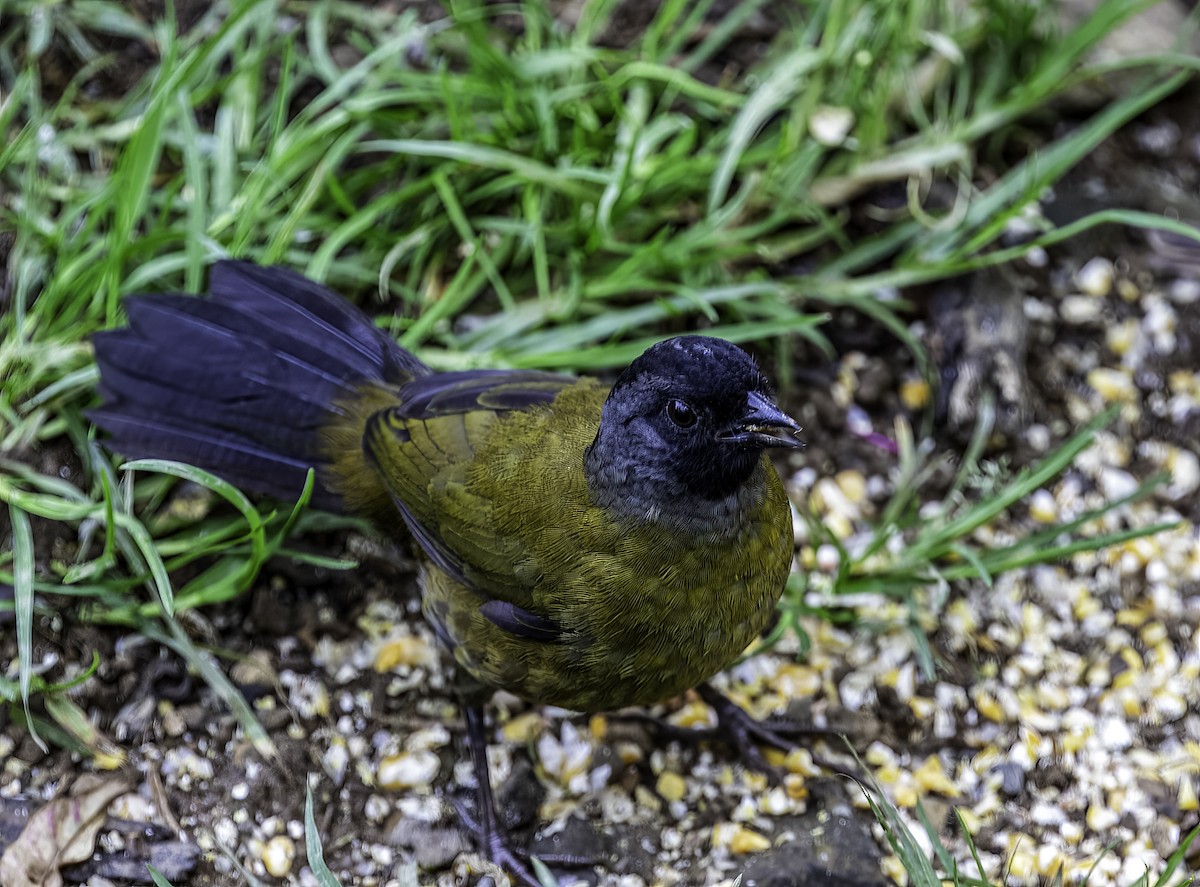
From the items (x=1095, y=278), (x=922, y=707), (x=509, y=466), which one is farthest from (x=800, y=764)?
(x=1095, y=278)

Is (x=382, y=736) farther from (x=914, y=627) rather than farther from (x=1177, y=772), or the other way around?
(x=1177, y=772)

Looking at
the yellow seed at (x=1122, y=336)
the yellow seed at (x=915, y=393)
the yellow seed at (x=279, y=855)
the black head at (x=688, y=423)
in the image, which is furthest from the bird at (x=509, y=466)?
the yellow seed at (x=1122, y=336)

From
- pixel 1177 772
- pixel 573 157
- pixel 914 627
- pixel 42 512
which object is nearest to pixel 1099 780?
pixel 1177 772

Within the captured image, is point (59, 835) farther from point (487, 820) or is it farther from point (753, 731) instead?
point (753, 731)

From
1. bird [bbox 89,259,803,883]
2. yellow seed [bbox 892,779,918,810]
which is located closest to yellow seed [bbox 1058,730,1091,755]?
yellow seed [bbox 892,779,918,810]

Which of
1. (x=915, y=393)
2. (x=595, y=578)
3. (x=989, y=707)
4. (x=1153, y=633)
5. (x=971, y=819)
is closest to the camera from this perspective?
(x=595, y=578)

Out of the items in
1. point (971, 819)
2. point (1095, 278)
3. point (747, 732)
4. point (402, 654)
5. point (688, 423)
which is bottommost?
point (971, 819)

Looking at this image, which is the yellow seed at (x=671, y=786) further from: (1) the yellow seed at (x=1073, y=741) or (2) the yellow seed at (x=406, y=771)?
(1) the yellow seed at (x=1073, y=741)
